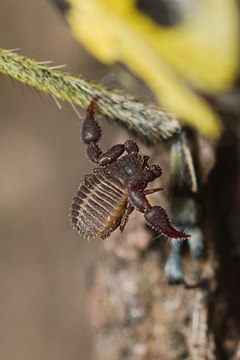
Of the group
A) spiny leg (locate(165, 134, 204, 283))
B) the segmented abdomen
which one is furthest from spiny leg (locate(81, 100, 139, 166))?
spiny leg (locate(165, 134, 204, 283))

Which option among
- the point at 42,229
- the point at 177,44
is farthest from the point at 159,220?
the point at 42,229

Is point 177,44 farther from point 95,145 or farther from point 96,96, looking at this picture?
point 95,145

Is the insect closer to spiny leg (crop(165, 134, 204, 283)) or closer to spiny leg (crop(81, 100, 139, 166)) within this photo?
spiny leg (crop(81, 100, 139, 166))

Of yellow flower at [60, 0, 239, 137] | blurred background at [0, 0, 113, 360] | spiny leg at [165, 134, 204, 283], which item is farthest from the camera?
blurred background at [0, 0, 113, 360]

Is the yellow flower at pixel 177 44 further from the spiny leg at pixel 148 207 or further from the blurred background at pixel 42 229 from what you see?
the spiny leg at pixel 148 207

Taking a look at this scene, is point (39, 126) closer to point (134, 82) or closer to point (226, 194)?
point (134, 82)

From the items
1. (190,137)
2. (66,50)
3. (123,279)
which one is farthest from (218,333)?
(66,50)
